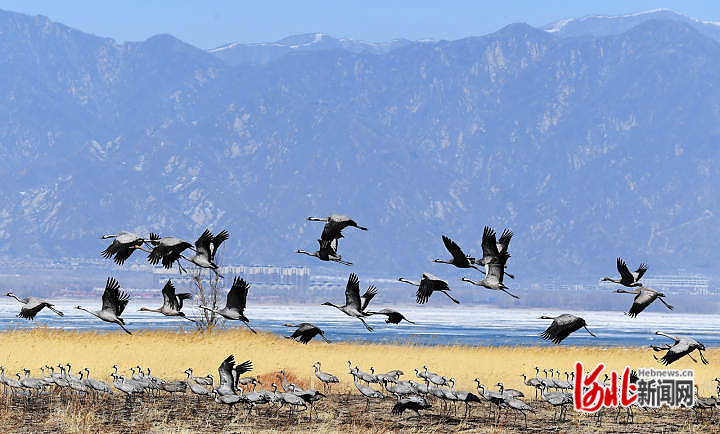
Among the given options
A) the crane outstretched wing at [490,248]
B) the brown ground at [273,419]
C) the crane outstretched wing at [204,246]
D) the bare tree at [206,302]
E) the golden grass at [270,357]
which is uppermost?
the crane outstretched wing at [490,248]

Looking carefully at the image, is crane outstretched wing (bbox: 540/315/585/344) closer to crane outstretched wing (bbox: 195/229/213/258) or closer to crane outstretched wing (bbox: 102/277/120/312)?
crane outstretched wing (bbox: 195/229/213/258)

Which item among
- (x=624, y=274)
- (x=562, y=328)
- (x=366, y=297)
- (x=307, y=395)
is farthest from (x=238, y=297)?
(x=307, y=395)

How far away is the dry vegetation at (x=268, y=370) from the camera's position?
2780 centimetres

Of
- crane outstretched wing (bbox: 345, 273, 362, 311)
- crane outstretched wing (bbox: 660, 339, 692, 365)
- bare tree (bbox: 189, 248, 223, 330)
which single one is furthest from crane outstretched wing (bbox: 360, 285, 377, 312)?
bare tree (bbox: 189, 248, 223, 330)

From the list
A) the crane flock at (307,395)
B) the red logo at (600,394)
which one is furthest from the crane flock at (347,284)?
the red logo at (600,394)

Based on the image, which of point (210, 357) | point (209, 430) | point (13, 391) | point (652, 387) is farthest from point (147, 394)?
point (652, 387)

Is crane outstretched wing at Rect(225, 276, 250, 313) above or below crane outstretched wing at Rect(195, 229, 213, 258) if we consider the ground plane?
below

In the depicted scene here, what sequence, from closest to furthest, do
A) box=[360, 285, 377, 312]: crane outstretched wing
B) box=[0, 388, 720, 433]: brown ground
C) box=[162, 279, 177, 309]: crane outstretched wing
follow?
box=[162, 279, 177, 309]: crane outstretched wing < box=[360, 285, 377, 312]: crane outstretched wing < box=[0, 388, 720, 433]: brown ground

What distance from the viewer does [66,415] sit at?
28750mm

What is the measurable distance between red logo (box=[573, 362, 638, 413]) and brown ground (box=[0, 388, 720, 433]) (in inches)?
15.2

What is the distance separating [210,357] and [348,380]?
7588mm

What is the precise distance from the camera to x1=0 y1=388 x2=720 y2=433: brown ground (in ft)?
89.1

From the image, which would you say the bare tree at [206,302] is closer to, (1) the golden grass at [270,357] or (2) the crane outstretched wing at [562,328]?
(1) the golden grass at [270,357]

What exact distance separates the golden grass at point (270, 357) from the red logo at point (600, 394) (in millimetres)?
4742
